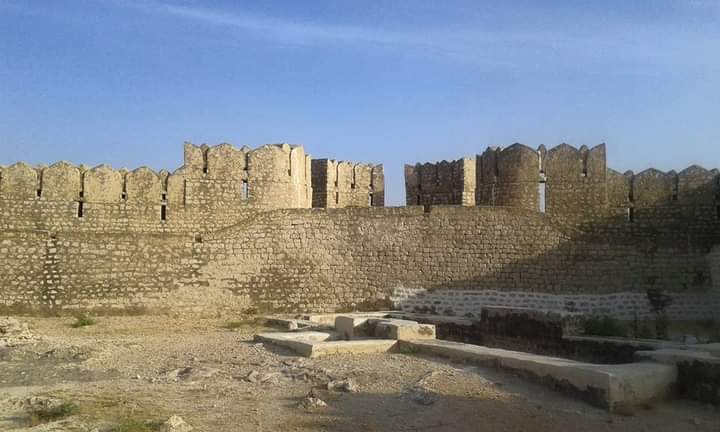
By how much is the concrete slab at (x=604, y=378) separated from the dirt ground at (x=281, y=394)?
0.14 meters

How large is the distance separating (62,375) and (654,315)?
12.8 meters

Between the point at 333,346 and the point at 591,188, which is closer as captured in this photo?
the point at 333,346

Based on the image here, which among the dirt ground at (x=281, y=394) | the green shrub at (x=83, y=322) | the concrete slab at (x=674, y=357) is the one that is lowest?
the green shrub at (x=83, y=322)

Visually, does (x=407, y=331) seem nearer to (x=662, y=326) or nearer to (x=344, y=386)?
(x=344, y=386)

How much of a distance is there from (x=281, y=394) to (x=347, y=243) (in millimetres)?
9480

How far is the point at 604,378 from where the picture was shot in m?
6.35

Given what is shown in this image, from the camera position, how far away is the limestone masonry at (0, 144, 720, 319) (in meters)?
15.5

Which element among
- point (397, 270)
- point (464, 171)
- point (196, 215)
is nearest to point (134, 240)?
point (196, 215)

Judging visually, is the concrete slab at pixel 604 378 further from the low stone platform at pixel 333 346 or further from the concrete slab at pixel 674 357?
the low stone platform at pixel 333 346

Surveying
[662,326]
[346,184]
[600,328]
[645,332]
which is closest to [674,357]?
[600,328]

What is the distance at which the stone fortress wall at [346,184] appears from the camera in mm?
21688

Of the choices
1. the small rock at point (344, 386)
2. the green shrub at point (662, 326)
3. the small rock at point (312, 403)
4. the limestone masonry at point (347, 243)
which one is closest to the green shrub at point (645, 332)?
the green shrub at point (662, 326)

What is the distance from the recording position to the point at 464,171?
727 inches

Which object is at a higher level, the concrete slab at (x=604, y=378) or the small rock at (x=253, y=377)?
the concrete slab at (x=604, y=378)
